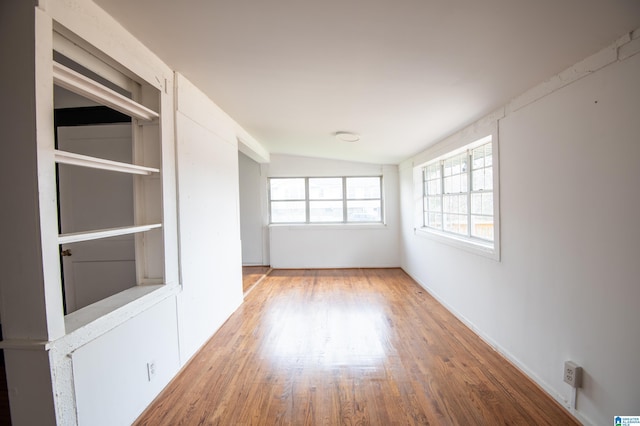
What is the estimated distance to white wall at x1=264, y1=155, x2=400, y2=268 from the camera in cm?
610

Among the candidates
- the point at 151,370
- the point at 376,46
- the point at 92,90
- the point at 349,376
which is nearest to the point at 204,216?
the point at 151,370

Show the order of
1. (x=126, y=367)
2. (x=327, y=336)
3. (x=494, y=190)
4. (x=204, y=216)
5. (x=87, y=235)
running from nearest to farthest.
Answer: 1. (x=87, y=235)
2. (x=126, y=367)
3. (x=494, y=190)
4. (x=204, y=216)
5. (x=327, y=336)

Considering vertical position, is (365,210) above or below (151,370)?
above

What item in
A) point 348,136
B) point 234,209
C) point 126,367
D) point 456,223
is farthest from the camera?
point 348,136

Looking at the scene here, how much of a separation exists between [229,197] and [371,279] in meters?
2.95

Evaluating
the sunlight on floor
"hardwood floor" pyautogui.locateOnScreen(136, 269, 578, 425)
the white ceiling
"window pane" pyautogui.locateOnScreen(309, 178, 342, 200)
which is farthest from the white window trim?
"window pane" pyautogui.locateOnScreen(309, 178, 342, 200)

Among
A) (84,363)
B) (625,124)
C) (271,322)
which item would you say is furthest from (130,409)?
(625,124)

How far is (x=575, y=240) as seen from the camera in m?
1.78

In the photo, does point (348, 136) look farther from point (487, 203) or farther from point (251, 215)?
point (251, 215)

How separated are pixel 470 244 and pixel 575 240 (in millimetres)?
1322

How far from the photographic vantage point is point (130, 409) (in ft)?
5.67

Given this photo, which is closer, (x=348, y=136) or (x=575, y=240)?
(x=575, y=240)

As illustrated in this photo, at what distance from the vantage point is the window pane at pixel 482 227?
298cm

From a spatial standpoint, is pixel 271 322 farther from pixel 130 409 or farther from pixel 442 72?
pixel 442 72
